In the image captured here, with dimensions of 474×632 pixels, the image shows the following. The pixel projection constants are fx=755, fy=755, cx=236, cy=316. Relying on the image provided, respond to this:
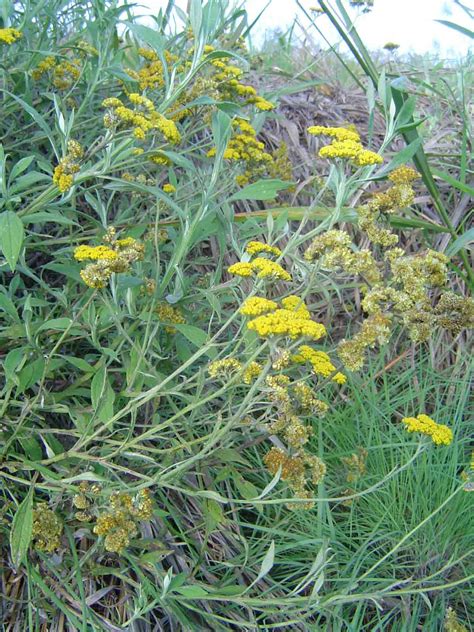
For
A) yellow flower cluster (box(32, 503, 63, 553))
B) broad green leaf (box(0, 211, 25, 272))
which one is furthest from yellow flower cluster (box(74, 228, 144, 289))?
yellow flower cluster (box(32, 503, 63, 553))

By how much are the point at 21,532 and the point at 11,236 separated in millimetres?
633

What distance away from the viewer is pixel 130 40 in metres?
3.32

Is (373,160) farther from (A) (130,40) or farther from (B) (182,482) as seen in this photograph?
(A) (130,40)

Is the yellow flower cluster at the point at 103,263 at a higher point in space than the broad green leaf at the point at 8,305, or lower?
higher

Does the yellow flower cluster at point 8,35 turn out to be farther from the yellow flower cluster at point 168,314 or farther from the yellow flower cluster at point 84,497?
the yellow flower cluster at point 84,497

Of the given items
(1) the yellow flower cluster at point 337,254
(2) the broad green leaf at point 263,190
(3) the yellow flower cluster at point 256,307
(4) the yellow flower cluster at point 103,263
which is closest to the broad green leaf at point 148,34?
(2) the broad green leaf at point 263,190

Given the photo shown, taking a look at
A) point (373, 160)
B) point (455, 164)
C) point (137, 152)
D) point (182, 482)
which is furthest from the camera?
point (455, 164)

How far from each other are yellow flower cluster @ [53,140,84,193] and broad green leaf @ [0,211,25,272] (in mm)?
125

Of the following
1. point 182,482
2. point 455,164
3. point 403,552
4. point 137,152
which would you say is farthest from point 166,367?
point 455,164

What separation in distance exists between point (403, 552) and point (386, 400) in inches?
17.9

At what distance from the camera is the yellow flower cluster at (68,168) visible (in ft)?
5.45

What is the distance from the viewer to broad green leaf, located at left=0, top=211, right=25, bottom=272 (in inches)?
62.0

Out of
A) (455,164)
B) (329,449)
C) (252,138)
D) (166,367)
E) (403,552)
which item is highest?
(252,138)

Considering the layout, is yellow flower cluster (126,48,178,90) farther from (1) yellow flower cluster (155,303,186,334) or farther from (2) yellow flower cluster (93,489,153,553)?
(2) yellow flower cluster (93,489,153,553)
